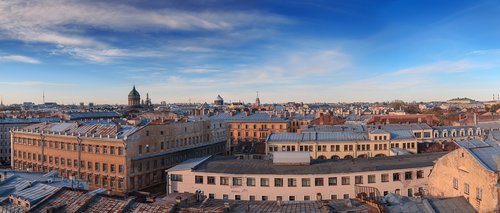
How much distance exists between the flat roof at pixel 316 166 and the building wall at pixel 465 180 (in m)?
9.98

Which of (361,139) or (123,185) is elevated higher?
(361,139)

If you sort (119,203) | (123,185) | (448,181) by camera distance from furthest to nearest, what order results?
1. (123,185)
2. (448,181)
3. (119,203)

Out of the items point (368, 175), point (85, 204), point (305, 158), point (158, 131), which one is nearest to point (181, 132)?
point (158, 131)

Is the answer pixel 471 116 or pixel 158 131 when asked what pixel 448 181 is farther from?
pixel 471 116

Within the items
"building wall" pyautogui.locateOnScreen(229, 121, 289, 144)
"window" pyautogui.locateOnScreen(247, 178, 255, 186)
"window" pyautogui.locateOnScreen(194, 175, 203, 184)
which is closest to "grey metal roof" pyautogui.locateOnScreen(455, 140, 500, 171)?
"window" pyautogui.locateOnScreen(247, 178, 255, 186)

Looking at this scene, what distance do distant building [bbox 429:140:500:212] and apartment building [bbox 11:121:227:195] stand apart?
3728cm

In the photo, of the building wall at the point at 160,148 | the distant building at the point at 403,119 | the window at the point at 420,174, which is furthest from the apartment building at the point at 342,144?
the distant building at the point at 403,119

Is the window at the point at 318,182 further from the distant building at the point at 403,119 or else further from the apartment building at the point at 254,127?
the apartment building at the point at 254,127

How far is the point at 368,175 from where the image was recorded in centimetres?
4072

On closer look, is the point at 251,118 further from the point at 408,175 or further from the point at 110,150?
the point at 408,175

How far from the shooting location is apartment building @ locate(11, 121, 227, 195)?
5419cm

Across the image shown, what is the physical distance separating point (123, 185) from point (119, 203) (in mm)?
28610

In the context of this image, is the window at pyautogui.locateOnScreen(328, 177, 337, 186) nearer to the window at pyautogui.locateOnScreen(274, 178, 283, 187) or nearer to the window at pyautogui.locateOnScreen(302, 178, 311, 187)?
the window at pyautogui.locateOnScreen(302, 178, 311, 187)

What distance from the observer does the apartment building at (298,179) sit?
39812mm
